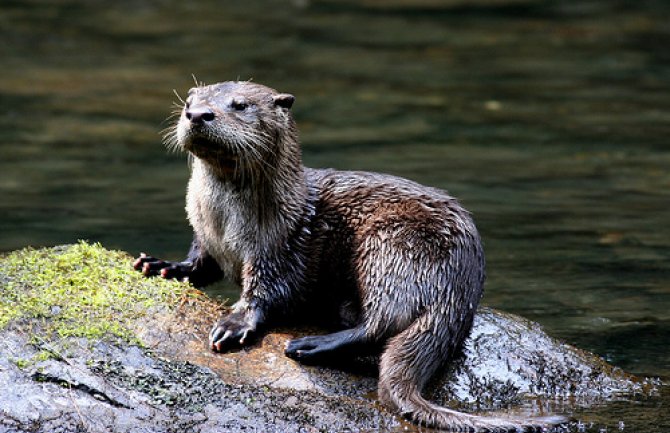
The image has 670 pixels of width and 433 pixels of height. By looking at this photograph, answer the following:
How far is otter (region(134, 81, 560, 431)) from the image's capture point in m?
4.53

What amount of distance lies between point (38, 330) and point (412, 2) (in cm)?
1298

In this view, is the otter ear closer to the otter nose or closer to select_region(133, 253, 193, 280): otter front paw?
the otter nose

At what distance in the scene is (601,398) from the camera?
15.7ft

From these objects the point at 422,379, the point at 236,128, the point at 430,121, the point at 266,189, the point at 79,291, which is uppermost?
the point at 236,128

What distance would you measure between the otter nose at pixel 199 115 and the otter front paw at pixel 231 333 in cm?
81

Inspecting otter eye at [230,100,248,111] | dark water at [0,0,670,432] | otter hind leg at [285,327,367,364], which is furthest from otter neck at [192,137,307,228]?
dark water at [0,0,670,432]

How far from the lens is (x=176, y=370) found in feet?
14.1

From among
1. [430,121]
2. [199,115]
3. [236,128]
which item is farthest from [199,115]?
[430,121]

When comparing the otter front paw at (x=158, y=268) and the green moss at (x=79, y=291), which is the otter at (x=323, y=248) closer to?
the otter front paw at (x=158, y=268)

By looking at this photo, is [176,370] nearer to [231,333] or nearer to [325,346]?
[231,333]

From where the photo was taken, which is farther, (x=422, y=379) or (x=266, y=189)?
(x=266, y=189)

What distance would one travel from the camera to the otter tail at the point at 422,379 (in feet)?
14.0

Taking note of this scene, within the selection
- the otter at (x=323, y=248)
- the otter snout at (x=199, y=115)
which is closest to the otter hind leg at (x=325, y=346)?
the otter at (x=323, y=248)

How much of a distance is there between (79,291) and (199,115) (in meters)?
0.89
